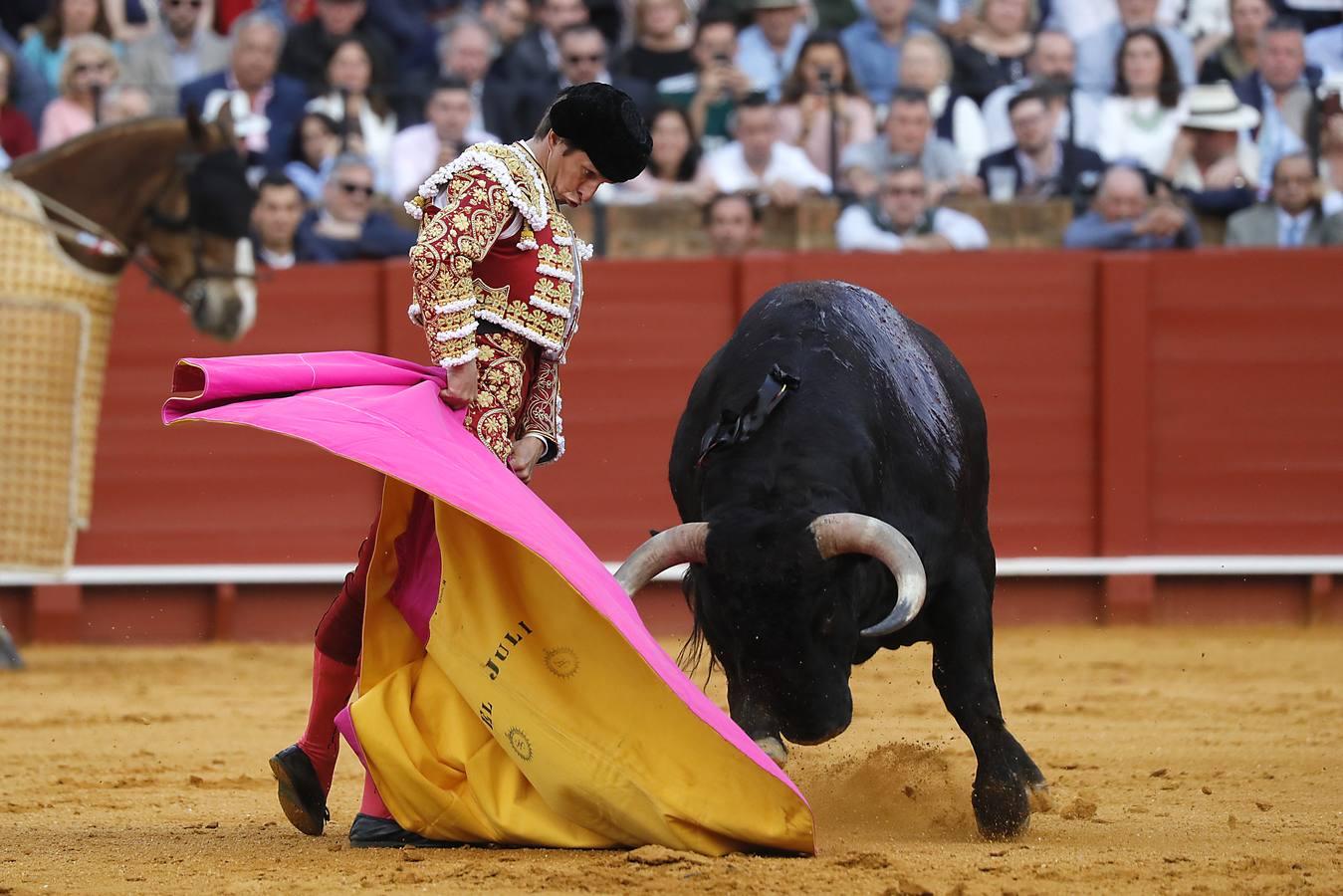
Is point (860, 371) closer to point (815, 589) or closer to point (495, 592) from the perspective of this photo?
point (815, 589)

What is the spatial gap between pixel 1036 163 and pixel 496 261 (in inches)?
189

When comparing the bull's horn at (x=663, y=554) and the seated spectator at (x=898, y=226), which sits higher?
the bull's horn at (x=663, y=554)

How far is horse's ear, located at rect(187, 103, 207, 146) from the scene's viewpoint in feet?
20.9

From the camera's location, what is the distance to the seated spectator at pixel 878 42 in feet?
26.3

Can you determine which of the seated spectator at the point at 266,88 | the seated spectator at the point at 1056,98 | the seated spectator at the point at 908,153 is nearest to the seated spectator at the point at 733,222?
the seated spectator at the point at 908,153

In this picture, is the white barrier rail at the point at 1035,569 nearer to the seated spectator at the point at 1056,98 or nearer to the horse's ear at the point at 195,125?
the seated spectator at the point at 1056,98

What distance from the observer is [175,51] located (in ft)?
27.1

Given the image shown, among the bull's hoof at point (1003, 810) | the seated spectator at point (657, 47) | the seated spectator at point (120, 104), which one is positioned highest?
the seated spectator at point (657, 47)

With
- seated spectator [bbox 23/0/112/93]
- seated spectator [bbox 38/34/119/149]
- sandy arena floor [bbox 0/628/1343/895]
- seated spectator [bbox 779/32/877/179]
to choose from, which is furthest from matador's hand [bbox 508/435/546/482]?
seated spectator [bbox 23/0/112/93]

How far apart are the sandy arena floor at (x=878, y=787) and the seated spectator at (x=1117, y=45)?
7.42ft

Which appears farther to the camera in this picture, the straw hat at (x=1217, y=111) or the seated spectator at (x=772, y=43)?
the seated spectator at (x=772, y=43)

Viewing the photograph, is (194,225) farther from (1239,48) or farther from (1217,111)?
(1239,48)

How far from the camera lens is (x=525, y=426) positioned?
332 cm

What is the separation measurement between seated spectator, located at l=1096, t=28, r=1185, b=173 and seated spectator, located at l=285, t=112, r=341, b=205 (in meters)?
2.82
